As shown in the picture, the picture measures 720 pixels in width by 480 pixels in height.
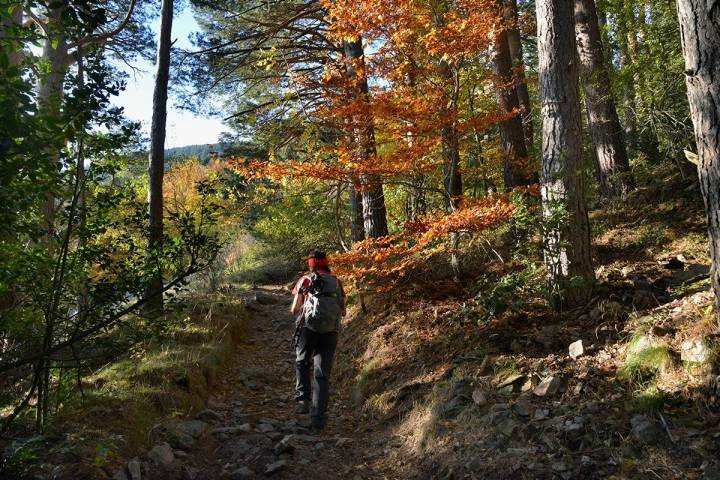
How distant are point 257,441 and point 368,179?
4158 mm

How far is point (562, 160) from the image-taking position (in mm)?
5215

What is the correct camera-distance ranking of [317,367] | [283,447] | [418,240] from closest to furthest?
[283,447]
[317,367]
[418,240]

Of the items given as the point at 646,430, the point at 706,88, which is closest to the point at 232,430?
the point at 646,430

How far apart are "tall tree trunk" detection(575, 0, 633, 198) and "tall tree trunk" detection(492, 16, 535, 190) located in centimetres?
127

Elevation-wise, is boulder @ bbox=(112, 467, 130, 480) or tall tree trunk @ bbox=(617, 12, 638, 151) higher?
tall tree trunk @ bbox=(617, 12, 638, 151)

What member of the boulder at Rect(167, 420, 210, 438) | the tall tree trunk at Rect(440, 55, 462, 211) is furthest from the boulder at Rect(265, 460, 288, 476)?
the tall tree trunk at Rect(440, 55, 462, 211)

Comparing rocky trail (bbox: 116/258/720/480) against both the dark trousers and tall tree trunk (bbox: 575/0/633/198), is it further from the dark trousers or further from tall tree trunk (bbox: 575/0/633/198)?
tall tree trunk (bbox: 575/0/633/198)

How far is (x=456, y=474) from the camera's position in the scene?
364 cm

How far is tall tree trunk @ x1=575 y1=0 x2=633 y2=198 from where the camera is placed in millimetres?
8047

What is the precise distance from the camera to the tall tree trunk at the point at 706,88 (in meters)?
2.98

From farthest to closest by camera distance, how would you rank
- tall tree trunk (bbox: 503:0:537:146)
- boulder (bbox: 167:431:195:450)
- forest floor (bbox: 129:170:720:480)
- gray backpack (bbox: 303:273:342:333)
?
tall tree trunk (bbox: 503:0:537:146) → gray backpack (bbox: 303:273:342:333) → boulder (bbox: 167:431:195:450) → forest floor (bbox: 129:170:720:480)

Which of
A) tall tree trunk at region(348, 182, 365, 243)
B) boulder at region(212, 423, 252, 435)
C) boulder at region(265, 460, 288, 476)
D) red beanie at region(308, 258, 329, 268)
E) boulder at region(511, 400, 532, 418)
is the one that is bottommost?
boulder at region(265, 460, 288, 476)

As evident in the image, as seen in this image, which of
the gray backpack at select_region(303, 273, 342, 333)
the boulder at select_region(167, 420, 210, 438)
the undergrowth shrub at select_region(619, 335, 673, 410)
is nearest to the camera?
the undergrowth shrub at select_region(619, 335, 673, 410)

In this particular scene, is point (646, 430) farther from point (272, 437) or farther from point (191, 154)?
point (191, 154)
